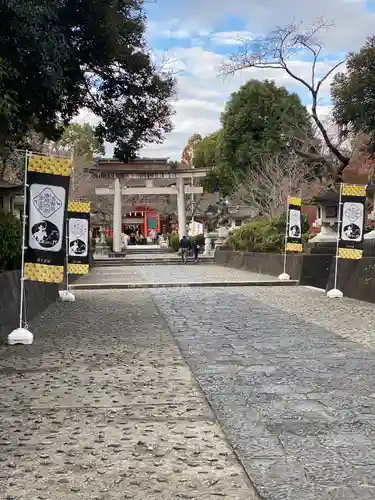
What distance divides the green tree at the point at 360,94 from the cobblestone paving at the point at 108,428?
26.0 ft

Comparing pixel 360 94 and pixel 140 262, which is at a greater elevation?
pixel 360 94

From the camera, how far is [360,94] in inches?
533

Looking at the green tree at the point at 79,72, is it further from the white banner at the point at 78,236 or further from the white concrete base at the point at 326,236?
the white concrete base at the point at 326,236

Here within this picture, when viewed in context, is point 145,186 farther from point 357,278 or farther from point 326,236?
point 357,278

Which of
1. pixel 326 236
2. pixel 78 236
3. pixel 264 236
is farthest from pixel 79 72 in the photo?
pixel 264 236

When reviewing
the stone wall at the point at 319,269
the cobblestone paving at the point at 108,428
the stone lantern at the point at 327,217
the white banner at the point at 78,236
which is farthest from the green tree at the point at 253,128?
the cobblestone paving at the point at 108,428

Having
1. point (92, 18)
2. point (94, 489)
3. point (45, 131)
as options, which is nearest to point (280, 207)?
point (45, 131)

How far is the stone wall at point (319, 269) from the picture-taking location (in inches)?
536

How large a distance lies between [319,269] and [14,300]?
1174cm

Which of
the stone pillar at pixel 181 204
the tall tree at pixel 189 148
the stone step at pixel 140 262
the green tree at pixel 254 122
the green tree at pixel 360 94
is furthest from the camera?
the tall tree at pixel 189 148

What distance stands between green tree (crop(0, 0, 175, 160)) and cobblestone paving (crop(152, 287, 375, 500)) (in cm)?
394

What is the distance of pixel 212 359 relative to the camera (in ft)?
23.4

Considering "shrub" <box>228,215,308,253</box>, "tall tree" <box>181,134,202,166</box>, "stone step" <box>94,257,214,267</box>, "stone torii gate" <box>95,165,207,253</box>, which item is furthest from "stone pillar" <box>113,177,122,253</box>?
"tall tree" <box>181,134,202,166</box>

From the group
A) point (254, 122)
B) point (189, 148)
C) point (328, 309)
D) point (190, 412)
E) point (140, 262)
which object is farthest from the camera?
point (189, 148)
